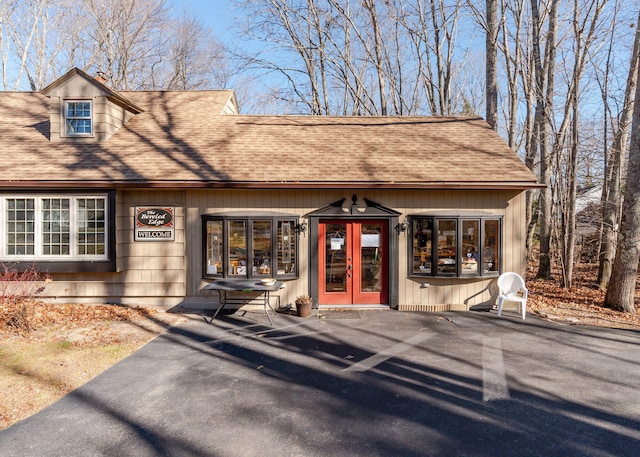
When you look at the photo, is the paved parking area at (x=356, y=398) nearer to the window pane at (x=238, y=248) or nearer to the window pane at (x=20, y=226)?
the window pane at (x=238, y=248)

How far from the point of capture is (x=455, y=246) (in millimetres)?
9633

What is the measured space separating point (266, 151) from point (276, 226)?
244 cm

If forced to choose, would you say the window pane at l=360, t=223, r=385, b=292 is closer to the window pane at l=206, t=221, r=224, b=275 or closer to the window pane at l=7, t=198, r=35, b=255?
the window pane at l=206, t=221, r=224, b=275

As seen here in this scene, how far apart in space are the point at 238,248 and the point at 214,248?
1.96 ft

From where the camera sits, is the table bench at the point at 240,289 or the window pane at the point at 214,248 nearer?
the table bench at the point at 240,289

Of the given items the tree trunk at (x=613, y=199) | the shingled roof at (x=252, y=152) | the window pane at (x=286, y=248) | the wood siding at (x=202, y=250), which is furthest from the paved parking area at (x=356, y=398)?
the tree trunk at (x=613, y=199)

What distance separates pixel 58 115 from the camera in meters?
10.9

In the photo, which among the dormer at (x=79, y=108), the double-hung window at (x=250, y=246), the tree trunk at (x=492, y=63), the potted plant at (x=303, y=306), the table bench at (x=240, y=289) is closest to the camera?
the table bench at (x=240, y=289)

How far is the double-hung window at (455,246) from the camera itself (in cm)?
961

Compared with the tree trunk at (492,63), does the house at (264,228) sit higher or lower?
lower

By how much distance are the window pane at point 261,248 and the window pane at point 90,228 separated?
3.58 metres

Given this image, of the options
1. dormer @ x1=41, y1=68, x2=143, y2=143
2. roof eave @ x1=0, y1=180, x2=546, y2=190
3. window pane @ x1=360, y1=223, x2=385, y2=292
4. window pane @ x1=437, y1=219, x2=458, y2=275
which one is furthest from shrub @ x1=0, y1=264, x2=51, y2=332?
window pane @ x1=437, y1=219, x2=458, y2=275

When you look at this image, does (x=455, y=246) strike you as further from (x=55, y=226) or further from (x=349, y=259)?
(x=55, y=226)

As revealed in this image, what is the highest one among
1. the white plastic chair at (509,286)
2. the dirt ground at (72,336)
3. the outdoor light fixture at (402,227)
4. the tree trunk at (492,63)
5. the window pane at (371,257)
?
the tree trunk at (492,63)
